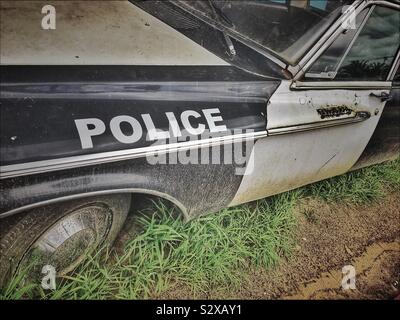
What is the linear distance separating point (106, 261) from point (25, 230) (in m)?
0.53

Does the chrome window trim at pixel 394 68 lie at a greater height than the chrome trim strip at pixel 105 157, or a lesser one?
greater

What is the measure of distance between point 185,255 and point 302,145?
892 millimetres

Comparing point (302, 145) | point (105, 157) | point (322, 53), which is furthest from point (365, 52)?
point (105, 157)

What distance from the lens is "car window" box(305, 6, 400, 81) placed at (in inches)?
71.9

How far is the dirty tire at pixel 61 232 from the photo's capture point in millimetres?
1286

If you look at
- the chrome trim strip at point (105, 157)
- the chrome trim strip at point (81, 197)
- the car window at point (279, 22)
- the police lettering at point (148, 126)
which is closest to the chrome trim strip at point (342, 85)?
the car window at point (279, 22)

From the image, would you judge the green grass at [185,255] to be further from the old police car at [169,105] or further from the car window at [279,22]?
the car window at [279,22]

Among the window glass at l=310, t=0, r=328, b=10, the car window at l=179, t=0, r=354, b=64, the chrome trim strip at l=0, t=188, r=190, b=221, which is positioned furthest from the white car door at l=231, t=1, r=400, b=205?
the chrome trim strip at l=0, t=188, r=190, b=221

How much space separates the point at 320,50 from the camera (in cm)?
175

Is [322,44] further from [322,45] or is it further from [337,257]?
[337,257]

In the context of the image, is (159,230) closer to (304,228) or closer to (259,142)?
(259,142)

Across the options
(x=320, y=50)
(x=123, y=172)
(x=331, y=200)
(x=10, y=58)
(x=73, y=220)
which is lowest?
(x=331, y=200)

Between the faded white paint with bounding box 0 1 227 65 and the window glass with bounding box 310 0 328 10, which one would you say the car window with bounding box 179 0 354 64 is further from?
the faded white paint with bounding box 0 1 227 65
